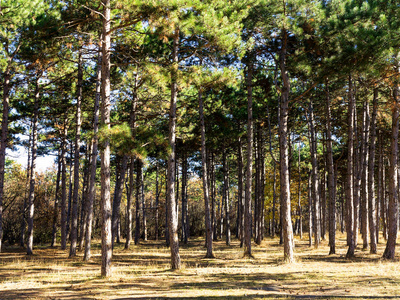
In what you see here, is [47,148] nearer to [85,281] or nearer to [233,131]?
[233,131]

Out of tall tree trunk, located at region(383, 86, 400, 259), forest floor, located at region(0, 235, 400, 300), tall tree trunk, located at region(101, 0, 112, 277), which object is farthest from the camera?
tall tree trunk, located at region(383, 86, 400, 259)

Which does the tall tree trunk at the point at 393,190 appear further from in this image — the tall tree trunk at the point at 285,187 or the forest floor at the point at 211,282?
the tall tree trunk at the point at 285,187

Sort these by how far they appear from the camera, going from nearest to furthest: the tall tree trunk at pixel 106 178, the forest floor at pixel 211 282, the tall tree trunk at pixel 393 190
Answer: the forest floor at pixel 211 282
the tall tree trunk at pixel 106 178
the tall tree trunk at pixel 393 190

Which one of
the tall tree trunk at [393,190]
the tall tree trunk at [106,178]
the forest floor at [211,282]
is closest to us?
the forest floor at [211,282]

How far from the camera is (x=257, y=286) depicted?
8.91m

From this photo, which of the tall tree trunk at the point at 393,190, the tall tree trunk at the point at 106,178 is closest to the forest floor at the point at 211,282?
the tall tree trunk at the point at 106,178

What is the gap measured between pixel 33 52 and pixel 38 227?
19548 millimetres

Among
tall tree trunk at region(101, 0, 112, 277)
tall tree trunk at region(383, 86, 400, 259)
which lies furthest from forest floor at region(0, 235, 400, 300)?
tall tree trunk at region(383, 86, 400, 259)

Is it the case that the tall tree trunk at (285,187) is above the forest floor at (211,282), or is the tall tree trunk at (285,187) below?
above

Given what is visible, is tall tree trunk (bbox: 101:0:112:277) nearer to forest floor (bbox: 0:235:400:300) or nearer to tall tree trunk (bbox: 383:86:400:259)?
forest floor (bbox: 0:235:400:300)

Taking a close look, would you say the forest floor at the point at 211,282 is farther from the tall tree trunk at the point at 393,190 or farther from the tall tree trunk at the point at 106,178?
the tall tree trunk at the point at 393,190

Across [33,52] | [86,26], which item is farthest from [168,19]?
[33,52]

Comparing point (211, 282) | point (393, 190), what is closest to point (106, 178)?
point (211, 282)

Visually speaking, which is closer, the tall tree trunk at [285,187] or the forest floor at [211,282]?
the forest floor at [211,282]
